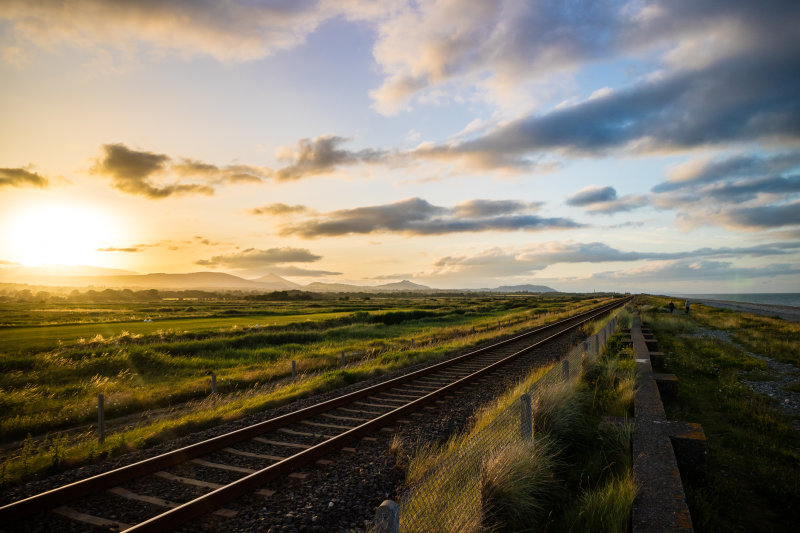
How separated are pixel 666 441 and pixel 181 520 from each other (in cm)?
701

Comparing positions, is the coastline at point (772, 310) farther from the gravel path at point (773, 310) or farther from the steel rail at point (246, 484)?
the steel rail at point (246, 484)

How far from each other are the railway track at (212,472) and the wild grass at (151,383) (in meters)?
2.23

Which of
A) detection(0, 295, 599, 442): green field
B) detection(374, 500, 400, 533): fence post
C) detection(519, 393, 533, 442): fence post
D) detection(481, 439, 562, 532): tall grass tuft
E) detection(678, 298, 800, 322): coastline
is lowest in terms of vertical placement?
detection(678, 298, 800, 322): coastline

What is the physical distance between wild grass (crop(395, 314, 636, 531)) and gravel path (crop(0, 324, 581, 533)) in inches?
21.9

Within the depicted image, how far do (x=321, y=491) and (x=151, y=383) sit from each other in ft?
51.0

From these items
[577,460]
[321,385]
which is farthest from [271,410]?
[577,460]

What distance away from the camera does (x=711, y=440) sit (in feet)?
25.3

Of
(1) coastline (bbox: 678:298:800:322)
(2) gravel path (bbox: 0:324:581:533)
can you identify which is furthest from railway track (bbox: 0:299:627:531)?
(1) coastline (bbox: 678:298:800:322)

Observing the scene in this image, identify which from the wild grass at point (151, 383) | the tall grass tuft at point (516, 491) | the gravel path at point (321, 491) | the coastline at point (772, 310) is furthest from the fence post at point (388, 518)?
the coastline at point (772, 310)

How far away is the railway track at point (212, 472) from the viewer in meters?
5.33

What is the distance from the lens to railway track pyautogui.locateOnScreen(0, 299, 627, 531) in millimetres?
5332

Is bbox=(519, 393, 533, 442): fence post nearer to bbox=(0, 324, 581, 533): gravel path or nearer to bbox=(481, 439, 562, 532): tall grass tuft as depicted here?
bbox=(481, 439, 562, 532): tall grass tuft

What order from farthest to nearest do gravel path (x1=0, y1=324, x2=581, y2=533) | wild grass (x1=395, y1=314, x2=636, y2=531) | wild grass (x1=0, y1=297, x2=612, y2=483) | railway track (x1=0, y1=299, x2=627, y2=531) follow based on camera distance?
wild grass (x1=0, y1=297, x2=612, y2=483), railway track (x1=0, y1=299, x2=627, y2=531), gravel path (x1=0, y1=324, x2=581, y2=533), wild grass (x1=395, y1=314, x2=636, y2=531)

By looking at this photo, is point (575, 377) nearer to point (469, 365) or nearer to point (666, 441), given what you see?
point (666, 441)
